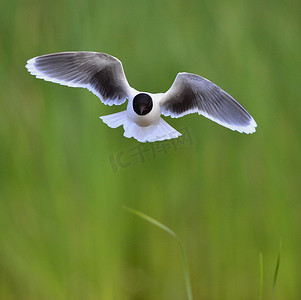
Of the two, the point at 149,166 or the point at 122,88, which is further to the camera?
the point at 149,166

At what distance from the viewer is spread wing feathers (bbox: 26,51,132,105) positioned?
1.16 feet

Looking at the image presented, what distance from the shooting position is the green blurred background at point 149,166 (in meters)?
0.70

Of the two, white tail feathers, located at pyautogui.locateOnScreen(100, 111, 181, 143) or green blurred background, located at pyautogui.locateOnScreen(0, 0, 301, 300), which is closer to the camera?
white tail feathers, located at pyautogui.locateOnScreen(100, 111, 181, 143)

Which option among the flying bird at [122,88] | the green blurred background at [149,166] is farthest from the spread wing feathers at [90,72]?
the green blurred background at [149,166]

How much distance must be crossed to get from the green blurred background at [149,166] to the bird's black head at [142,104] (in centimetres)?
40

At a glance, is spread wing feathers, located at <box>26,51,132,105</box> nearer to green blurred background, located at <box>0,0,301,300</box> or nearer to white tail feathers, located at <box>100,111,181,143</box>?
white tail feathers, located at <box>100,111,181,143</box>

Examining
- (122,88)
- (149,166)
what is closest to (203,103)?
(122,88)

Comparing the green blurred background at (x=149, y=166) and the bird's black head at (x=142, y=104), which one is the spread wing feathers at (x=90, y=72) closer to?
the bird's black head at (x=142, y=104)

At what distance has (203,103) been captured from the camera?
1.19ft

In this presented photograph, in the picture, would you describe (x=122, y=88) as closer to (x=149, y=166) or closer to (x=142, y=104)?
(x=142, y=104)

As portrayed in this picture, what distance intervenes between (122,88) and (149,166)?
38cm

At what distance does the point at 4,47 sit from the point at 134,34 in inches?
7.2

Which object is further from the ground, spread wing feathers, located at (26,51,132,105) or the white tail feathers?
spread wing feathers, located at (26,51,132,105)

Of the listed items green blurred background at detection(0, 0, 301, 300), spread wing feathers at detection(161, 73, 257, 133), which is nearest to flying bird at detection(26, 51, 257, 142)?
spread wing feathers at detection(161, 73, 257, 133)
